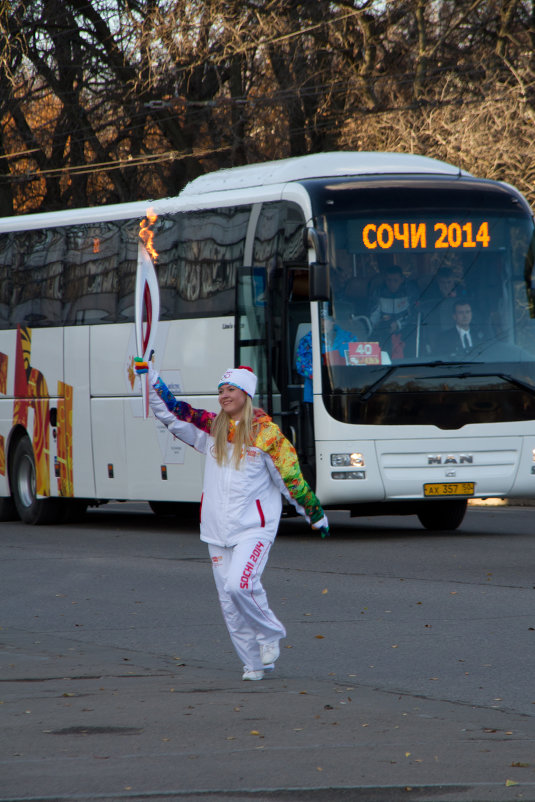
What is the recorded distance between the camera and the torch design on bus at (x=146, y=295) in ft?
55.4

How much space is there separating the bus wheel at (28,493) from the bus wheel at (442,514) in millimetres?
5050

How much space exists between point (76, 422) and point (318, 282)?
4782 millimetres

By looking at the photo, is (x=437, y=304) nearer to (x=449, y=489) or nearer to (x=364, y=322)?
(x=364, y=322)

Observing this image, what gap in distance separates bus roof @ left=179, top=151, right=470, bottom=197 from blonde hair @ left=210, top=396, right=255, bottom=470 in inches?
338

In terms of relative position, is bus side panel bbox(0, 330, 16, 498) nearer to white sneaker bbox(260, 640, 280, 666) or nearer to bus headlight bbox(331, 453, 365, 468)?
bus headlight bbox(331, 453, 365, 468)

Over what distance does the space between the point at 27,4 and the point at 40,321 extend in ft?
46.1

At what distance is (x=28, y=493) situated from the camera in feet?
66.5

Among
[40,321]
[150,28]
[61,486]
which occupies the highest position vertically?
[150,28]

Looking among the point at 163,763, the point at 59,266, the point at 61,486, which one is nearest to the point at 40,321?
the point at 59,266

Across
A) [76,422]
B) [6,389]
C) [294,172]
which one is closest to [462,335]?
[294,172]

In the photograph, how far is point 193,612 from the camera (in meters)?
11.0

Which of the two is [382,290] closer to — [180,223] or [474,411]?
[474,411]

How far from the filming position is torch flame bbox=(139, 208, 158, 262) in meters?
18.1

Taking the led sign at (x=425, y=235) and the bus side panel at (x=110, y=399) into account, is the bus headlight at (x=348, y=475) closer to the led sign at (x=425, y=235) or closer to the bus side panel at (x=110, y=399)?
the led sign at (x=425, y=235)
